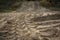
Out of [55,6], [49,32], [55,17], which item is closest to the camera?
[49,32]

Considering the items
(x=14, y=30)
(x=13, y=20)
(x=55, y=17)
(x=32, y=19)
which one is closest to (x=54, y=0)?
(x=55, y=17)

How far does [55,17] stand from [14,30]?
213cm

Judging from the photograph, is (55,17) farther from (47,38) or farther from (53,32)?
(47,38)

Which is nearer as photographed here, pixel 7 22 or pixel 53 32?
pixel 53 32

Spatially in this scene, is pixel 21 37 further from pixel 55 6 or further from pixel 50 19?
pixel 55 6

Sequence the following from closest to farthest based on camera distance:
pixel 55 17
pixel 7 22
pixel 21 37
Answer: pixel 21 37, pixel 7 22, pixel 55 17

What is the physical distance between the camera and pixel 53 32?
14.7 feet

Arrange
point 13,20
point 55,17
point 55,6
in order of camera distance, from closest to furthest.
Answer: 1. point 13,20
2. point 55,17
3. point 55,6

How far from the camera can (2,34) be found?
13.4ft

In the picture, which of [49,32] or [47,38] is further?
[49,32]

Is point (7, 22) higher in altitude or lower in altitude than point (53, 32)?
higher

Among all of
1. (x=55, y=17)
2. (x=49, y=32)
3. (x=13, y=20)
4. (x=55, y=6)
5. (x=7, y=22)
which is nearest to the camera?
(x=49, y=32)

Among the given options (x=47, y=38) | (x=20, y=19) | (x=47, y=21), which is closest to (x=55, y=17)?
(x=47, y=21)

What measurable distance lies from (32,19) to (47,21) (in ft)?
2.11
